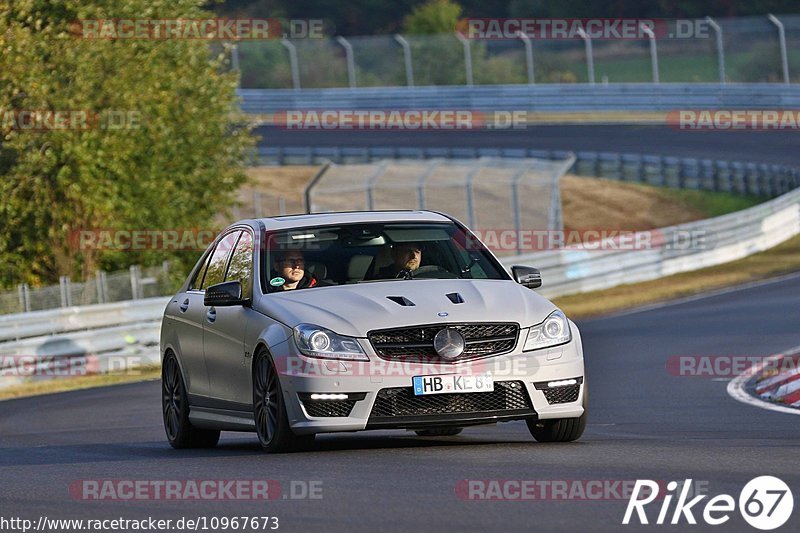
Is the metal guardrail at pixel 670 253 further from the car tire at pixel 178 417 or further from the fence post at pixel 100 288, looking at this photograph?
the car tire at pixel 178 417

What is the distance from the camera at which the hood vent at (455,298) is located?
34.9 ft

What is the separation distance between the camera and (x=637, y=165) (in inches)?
1907

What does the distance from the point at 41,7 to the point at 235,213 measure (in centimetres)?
1491

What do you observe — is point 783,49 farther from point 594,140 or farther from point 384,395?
point 384,395

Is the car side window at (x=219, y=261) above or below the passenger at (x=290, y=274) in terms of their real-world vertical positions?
below

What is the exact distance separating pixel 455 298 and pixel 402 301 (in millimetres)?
332

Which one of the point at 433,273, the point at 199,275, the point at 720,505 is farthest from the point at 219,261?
the point at 720,505

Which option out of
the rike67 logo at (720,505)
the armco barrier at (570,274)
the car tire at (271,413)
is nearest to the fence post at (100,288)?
the armco barrier at (570,274)

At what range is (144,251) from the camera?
3312 cm

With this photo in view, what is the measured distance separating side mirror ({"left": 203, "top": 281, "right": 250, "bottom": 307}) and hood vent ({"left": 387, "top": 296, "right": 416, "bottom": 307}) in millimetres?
1147

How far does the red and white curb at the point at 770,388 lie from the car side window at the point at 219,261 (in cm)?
438

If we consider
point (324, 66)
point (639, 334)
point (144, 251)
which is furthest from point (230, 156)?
point (324, 66)

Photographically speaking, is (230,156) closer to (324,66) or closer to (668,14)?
(324,66)

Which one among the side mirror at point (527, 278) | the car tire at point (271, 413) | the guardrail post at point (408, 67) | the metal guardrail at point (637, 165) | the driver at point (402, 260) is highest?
the driver at point (402, 260)
